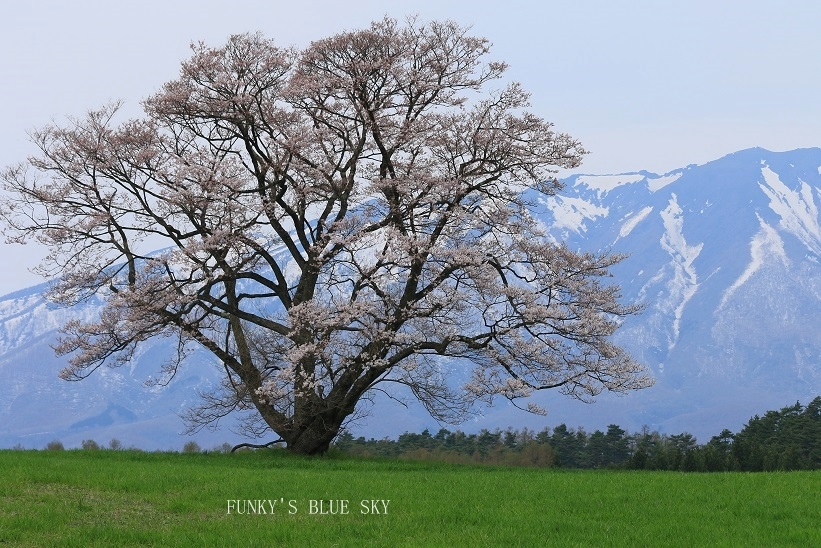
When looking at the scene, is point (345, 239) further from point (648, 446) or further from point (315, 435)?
point (648, 446)

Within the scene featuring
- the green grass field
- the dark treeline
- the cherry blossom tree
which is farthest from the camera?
the dark treeline

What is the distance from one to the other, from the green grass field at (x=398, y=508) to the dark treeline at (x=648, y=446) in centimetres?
1469

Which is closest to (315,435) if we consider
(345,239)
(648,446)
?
(345,239)

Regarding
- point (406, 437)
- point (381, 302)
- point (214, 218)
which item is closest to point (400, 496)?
point (381, 302)

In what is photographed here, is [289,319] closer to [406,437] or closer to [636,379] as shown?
[636,379]

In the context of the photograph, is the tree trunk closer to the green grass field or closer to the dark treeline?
the dark treeline

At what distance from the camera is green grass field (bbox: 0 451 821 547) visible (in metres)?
15.1

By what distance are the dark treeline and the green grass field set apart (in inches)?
578

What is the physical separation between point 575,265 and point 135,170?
15.2m

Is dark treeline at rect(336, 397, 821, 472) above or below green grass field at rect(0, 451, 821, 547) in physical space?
above

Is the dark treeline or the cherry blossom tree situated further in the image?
the dark treeline

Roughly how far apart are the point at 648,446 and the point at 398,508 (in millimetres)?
41358

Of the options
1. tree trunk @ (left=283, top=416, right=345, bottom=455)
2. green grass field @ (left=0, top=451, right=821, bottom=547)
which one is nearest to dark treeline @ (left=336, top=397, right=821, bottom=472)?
tree trunk @ (left=283, top=416, right=345, bottom=455)

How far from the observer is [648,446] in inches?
2215
